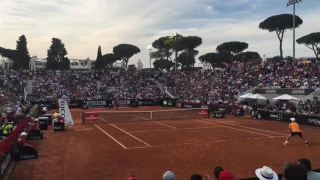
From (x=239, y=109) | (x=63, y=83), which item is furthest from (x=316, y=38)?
(x=63, y=83)

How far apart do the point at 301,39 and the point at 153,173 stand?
7943cm

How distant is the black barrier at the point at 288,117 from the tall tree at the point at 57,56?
82.1 m

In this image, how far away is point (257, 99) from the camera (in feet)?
152

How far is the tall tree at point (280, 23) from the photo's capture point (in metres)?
68.6

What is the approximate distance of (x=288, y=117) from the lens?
110ft

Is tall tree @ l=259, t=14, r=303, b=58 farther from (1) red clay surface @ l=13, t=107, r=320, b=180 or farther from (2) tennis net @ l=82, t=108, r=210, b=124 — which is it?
(1) red clay surface @ l=13, t=107, r=320, b=180

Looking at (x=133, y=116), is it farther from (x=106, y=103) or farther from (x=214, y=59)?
(x=214, y=59)

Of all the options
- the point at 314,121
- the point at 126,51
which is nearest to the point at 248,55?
the point at 126,51

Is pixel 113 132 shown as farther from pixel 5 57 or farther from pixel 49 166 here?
pixel 5 57

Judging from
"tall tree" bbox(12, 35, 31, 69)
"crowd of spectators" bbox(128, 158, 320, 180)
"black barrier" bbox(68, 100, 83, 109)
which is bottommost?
"black barrier" bbox(68, 100, 83, 109)

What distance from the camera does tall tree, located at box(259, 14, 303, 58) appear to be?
68562mm

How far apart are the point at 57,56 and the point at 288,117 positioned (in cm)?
8955

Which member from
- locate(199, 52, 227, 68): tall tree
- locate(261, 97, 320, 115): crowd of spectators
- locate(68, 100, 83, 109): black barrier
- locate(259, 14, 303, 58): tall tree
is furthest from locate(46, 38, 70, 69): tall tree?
locate(261, 97, 320, 115): crowd of spectators

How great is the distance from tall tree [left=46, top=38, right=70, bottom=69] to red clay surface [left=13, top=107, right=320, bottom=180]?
82.8 metres
